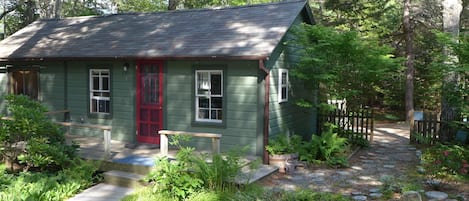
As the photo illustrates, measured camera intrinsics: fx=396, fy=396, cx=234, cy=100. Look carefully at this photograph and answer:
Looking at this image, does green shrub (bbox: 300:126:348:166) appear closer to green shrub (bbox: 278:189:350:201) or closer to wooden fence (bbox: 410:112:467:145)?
green shrub (bbox: 278:189:350:201)

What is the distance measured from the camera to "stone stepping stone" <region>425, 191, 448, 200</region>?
20.2 ft

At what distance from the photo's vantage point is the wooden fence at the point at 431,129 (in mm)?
10266

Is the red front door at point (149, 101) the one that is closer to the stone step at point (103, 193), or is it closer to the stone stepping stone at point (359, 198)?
the stone step at point (103, 193)

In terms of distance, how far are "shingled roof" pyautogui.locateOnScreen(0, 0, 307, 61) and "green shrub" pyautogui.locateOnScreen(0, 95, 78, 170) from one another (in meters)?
2.55

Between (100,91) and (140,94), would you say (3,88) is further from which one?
(140,94)

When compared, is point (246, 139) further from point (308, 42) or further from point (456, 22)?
point (456, 22)

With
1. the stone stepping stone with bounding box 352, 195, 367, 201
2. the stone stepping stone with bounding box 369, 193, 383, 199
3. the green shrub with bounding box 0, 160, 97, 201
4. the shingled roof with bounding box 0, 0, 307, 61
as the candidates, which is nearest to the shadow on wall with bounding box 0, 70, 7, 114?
the shingled roof with bounding box 0, 0, 307, 61

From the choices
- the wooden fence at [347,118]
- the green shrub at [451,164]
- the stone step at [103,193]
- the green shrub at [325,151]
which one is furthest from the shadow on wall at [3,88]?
the green shrub at [451,164]

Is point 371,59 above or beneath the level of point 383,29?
beneath

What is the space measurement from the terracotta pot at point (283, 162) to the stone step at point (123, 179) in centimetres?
270

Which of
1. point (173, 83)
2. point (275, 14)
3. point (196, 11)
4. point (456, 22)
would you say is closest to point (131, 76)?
point (173, 83)

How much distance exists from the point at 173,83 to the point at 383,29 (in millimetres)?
12576

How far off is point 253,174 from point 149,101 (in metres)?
3.87

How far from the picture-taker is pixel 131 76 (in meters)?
10.1
